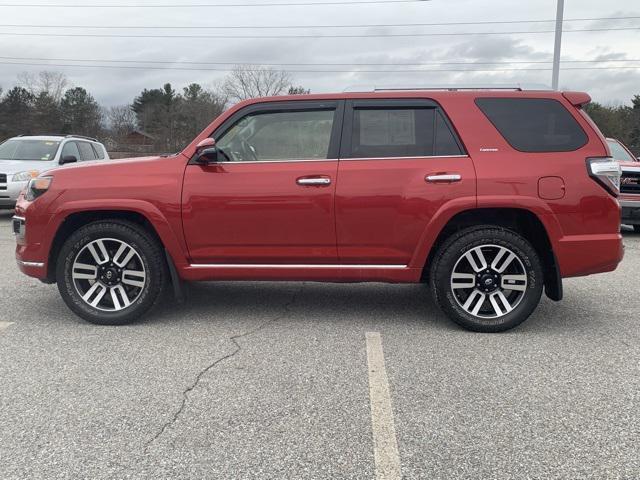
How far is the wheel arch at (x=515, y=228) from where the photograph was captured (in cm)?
436

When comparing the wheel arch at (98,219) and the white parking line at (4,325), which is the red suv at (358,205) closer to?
the wheel arch at (98,219)

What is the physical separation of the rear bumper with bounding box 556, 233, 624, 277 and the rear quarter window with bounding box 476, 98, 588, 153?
2.32ft

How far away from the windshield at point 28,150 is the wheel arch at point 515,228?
401 inches

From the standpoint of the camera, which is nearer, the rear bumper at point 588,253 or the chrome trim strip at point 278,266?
the rear bumper at point 588,253

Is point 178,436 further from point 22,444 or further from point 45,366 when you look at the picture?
point 45,366

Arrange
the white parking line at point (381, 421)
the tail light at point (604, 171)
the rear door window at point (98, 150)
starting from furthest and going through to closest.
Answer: the rear door window at point (98, 150)
the tail light at point (604, 171)
the white parking line at point (381, 421)

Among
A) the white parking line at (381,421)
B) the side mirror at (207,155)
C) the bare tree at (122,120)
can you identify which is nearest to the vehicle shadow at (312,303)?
the white parking line at (381,421)

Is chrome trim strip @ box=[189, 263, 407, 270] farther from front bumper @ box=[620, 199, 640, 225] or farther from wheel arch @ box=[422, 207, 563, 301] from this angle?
front bumper @ box=[620, 199, 640, 225]

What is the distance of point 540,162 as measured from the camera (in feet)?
13.9

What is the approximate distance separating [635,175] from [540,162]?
6.72m

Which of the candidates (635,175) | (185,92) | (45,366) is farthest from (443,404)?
(185,92)

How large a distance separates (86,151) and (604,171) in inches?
467

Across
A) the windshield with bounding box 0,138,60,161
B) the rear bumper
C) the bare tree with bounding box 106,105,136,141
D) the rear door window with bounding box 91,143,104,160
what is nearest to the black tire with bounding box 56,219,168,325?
the rear bumper

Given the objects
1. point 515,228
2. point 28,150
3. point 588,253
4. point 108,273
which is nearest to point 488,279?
point 515,228
